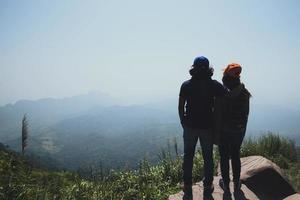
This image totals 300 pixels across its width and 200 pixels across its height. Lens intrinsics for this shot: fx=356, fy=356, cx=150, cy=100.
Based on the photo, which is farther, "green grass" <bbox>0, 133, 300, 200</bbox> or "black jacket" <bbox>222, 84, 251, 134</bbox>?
"black jacket" <bbox>222, 84, 251, 134</bbox>

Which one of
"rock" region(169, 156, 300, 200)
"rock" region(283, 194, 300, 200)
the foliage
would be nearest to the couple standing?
"rock" region(169, 156, 300, 200)

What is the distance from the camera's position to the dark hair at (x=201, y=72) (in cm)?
671

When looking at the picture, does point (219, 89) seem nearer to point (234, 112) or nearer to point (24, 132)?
point (234, 112)

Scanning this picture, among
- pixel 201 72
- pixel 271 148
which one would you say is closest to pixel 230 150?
pixel 201 72

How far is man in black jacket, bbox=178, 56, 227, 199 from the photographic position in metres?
6.76

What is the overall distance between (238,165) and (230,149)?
0.43 metres

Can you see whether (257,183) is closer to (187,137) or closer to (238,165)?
(238,165)

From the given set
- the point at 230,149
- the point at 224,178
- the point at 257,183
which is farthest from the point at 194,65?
the point at 257,183

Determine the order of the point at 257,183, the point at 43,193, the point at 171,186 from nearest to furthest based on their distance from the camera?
the point at 43,193 → the point at 257,183 → the point at 171,186

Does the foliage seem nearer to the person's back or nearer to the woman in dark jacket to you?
the woman in dark jacket

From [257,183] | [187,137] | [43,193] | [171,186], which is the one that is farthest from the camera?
[171,186]

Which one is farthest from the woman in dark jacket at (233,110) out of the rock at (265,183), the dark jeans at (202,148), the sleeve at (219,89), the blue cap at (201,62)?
the rock at (265,183)

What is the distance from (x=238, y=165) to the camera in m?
7.42

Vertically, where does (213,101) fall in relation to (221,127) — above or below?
above
